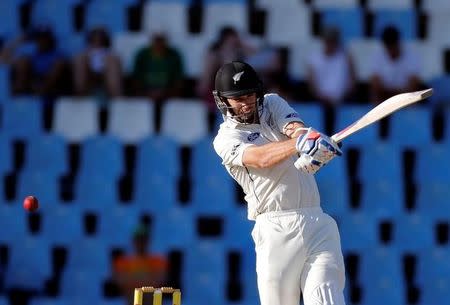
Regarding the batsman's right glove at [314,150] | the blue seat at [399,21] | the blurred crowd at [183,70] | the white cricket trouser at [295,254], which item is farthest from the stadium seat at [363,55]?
the batsman's right glove at [314,150]

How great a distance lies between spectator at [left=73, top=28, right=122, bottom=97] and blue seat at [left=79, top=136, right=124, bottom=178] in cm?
50

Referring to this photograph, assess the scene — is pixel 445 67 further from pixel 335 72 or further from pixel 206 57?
pixel 206 57

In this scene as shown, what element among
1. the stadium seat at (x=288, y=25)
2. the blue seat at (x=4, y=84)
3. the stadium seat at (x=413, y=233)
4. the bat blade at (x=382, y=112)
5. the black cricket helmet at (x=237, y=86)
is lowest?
the stadium seat at (x=413, y=233)

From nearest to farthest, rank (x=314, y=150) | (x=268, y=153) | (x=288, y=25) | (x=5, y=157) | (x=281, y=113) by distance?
(x=314, y=150) → (x=268, y=153) → (x=281, y=113) → (x=5, y=157) → (x=288, y=25)

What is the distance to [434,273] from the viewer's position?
30.0 feet

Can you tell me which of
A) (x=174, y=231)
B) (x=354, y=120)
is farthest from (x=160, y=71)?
(x=354, y=120)

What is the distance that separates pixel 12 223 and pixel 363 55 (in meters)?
3.28

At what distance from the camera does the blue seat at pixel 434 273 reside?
9.07 meters

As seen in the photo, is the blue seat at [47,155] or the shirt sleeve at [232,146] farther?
the blue seat at [47,155]

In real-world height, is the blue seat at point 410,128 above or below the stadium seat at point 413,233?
above

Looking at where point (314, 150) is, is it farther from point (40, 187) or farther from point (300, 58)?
point (300, 58)

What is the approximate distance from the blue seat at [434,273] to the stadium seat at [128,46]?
2927 mm

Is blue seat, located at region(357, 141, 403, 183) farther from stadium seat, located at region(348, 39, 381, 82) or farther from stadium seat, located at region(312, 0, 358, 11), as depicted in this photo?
stadium seat, located at region(312, 0, 358, 11)

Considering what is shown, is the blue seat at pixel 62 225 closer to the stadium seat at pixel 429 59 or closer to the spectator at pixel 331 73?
the spectator at pixel 331 73
